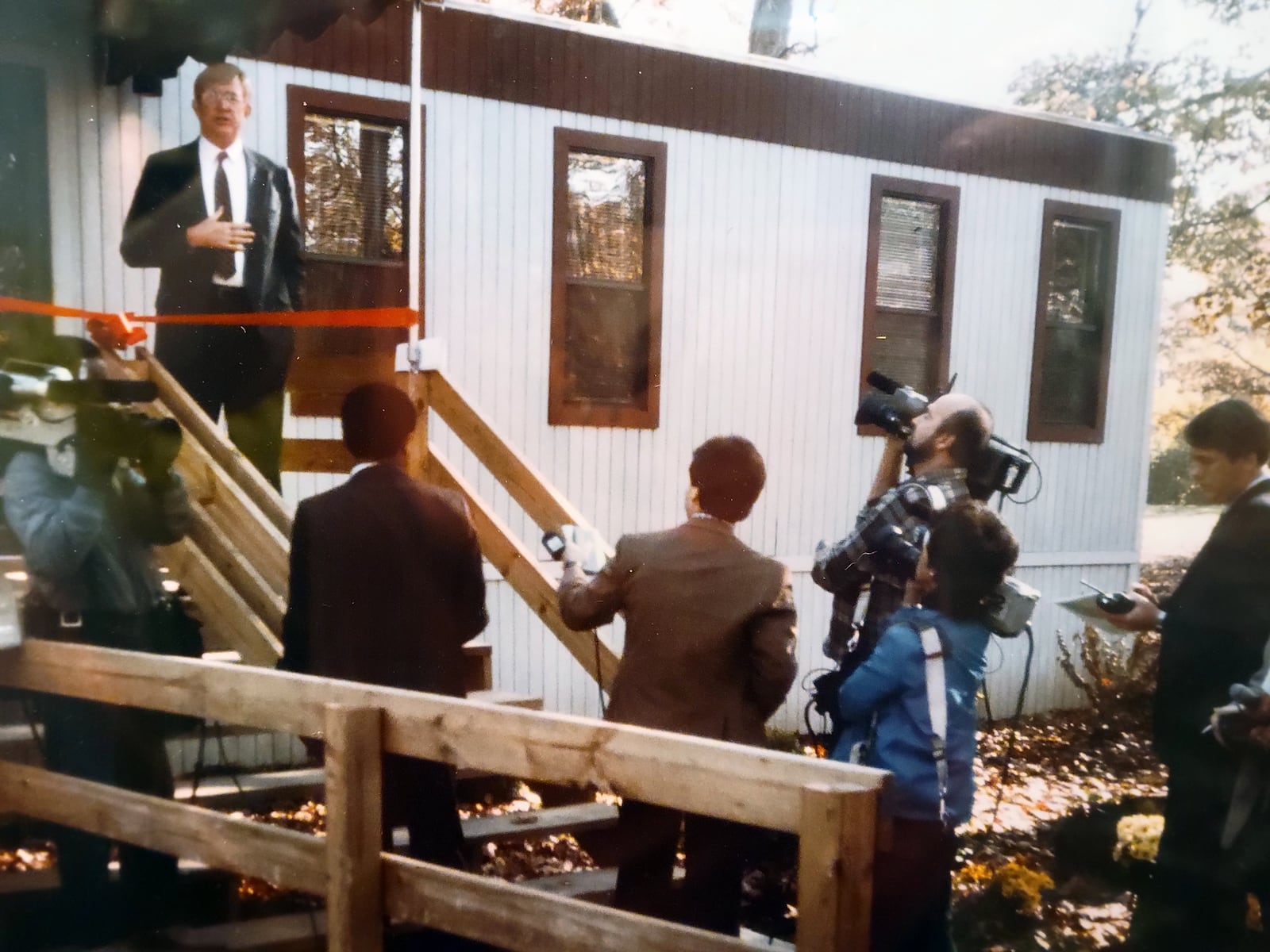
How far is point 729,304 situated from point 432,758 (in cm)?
170

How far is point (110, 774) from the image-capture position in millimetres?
2604

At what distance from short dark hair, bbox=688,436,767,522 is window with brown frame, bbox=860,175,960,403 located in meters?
Answer: 1.19

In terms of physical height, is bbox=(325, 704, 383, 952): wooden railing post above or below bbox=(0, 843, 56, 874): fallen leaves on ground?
above

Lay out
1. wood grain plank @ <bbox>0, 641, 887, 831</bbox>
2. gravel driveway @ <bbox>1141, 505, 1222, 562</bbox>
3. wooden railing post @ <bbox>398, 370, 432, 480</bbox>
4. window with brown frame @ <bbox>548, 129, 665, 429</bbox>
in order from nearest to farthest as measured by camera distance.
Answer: wood grain plank @ <bbox>0, 641, 887, 831</bbox> → gravel driveway @ <bbox>1141, 505, 1222, 562</bbox> → window with brown frame @ <bbox>548, 129, 665, 429</bbox> → wooden railing post @ <bbox>398, 370, 432, 480</bbox>

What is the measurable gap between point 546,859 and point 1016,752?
1815 millimetres

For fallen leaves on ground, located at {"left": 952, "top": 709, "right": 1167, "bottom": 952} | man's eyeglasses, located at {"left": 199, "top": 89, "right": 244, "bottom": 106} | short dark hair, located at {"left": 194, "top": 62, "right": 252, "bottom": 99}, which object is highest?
short dark hair, located at {"left": 194, "top": 62, "right": 252, "bottom": 99}

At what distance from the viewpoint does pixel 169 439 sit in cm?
258

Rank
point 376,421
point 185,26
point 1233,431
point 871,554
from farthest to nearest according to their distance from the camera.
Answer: point 185,26
point 871,554
point 376,421
point 1233,431

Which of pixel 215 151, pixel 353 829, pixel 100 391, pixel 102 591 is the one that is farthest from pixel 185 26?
pixel 353 829

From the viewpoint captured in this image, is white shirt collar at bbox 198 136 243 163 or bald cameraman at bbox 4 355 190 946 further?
white shirt collar at bbox 198 136 243 163

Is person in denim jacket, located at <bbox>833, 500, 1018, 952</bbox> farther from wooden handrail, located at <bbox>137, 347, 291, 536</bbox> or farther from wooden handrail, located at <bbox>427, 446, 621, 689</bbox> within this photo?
wooden handrail, located at <bbox>137, 347, 291, 536</bbox>

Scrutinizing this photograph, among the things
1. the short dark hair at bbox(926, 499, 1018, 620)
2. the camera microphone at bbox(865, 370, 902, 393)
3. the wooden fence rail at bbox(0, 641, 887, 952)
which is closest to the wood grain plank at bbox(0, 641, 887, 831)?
the wooden fence rail at bbox(0, 641, 887, 952)

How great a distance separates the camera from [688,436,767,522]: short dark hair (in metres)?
2.15

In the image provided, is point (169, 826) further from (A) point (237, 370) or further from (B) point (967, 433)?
(B) point (967, 433)
